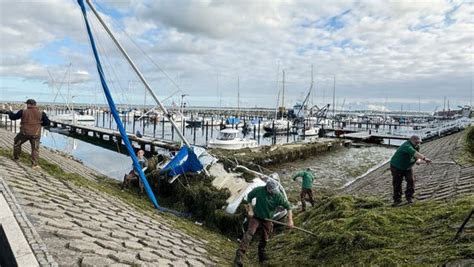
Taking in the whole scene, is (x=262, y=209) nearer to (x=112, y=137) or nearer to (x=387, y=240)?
(x=387, y=240)

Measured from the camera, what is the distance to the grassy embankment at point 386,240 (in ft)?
19.4

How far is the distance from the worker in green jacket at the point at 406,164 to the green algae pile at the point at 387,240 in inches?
21.8

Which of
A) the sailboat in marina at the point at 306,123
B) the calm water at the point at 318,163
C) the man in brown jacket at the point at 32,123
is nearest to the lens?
the man in brown jacket at the point at 32,123

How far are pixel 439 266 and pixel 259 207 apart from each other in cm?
348

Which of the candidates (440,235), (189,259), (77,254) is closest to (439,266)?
(440,235)

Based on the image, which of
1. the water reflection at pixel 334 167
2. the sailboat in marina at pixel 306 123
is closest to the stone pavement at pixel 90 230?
the water reflection at pixel 334 167

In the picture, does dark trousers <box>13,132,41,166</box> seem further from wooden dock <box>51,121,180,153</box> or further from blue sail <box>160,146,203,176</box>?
wooden dock <box>51,121,180,153</box>

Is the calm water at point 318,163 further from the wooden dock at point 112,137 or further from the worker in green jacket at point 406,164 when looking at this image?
the worker in green jacket at point 406,164

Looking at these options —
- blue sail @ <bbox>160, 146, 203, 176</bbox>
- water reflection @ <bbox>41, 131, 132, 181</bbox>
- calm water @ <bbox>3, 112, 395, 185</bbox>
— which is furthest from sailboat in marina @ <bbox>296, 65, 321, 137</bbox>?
blue sail @ <bbox>160, 146, 203, 176</bbox>

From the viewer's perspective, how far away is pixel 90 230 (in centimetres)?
634

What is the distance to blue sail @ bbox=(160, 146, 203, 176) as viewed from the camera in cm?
1512

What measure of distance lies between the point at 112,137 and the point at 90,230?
4372 centimetres

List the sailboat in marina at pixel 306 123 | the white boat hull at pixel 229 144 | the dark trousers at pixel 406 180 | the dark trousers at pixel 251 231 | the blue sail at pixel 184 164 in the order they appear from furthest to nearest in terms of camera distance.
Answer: the sailboat in marina at pixel 306 123 < the white boat hull at pixel 229 144 < the blue sail at pixel 184 164 < the dark trousers at pixel 406 180 < the dark trousers at pixel 251 231

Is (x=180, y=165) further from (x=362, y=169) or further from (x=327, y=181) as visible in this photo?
(x=362, y=169)
